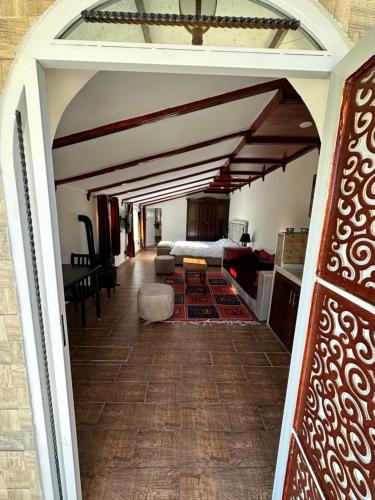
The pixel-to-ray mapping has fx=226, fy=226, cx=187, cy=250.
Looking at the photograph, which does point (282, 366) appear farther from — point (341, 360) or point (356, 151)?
point (356, 151)

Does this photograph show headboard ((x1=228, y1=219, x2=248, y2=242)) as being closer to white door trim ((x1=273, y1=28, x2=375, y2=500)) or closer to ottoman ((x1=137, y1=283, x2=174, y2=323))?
ottoman ((x1=137, y1=283, x2=174, y2=323))

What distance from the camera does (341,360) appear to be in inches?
30.1

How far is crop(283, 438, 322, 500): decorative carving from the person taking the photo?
91 cm

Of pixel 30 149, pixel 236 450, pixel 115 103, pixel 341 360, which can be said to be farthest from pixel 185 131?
pixel 236 450

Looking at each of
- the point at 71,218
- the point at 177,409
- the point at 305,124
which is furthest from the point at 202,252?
the point at 177,409

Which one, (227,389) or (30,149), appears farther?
(227,389)

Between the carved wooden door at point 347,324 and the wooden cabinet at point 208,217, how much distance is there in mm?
7958

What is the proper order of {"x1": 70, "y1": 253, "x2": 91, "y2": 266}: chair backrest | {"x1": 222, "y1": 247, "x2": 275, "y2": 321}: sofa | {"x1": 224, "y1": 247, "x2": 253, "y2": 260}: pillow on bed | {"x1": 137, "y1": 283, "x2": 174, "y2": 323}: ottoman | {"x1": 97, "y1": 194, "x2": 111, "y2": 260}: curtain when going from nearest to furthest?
{"x1": 137, "y1": 283, "x2": 174, "y2": 323}: ottoman < {"x1": 222, "y1": 247, "x2": 275, "y2": 321}: sofa < {"x1": 70, "y1": 253, "x2": 91, "y2": 266}: chair backrest < {"x1": 97, "y1": 194, "x2": 111, "y2": 260}: curtain < {"x1": 224, "y1": 247, "x2": 253, "y2": 260}: pillow on bed

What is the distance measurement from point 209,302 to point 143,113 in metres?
3.04

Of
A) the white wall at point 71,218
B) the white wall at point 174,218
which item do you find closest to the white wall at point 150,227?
the white wall at point 174,218

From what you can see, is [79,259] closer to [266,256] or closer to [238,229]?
[266,256]

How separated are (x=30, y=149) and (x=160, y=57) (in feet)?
1.78

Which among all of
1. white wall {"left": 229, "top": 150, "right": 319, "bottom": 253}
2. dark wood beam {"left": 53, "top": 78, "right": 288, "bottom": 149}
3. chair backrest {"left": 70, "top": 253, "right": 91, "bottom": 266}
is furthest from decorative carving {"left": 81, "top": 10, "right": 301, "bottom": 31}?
chair backrest {"left": 70, "top": 253, "right": 91, "bottom": 266}

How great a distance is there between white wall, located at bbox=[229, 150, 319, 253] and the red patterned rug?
1308mm
